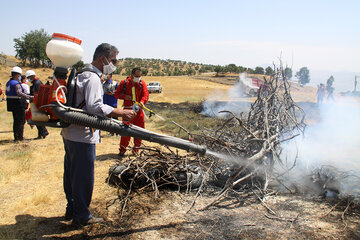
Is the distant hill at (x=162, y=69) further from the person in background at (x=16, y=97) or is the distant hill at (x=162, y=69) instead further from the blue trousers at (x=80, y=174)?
the blue trousers at (x=80, y=174)

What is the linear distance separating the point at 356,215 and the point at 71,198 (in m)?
3.66

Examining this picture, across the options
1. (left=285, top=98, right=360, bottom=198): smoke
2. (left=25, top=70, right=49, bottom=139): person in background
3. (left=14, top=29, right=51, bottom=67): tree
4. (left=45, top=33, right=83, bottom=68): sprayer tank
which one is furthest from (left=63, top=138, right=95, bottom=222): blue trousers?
(left=14, top=29, right=51, bottom=67): tree

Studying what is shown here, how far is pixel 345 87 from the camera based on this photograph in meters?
25.7

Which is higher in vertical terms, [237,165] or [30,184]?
[237,165]

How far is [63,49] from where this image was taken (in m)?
2.66

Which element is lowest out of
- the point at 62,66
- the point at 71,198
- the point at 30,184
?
the point at 30,184

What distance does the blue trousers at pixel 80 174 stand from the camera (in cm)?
290

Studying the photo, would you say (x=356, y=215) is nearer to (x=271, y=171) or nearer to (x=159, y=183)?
(x=271, y=171)

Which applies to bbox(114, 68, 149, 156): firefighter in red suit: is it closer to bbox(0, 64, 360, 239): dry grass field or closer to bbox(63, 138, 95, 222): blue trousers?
bbox(0, 64, 360, 239): dry grass field

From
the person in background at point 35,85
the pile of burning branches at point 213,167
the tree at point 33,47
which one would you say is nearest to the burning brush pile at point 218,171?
the pile of burning branches at point 213,167

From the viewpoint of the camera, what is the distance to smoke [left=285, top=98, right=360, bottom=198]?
13.6 feet

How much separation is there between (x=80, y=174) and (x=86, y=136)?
0.44m

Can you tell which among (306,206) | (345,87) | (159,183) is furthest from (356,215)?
(345,87)

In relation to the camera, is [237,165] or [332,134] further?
[332,134]
